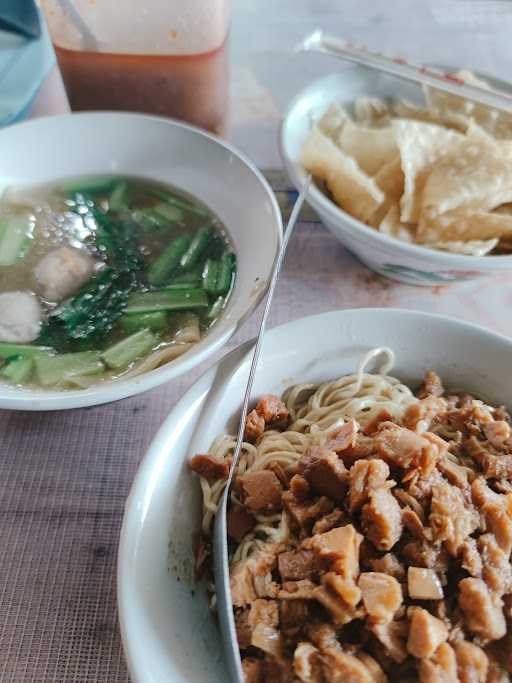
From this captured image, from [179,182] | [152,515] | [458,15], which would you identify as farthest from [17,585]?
[458,15]

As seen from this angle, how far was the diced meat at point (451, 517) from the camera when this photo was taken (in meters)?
0.98

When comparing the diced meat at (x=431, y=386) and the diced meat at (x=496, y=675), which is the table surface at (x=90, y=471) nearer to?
the diced meat at (x=431, y=386)

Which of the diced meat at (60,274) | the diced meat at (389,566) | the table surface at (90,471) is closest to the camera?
the diced meat at (389,566)

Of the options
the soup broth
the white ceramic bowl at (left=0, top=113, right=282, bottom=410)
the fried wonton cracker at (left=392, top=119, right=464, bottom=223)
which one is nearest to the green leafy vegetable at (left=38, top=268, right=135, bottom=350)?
the soup broth

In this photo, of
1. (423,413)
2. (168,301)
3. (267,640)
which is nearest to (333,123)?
(168,301)

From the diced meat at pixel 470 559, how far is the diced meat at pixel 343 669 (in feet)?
0.76

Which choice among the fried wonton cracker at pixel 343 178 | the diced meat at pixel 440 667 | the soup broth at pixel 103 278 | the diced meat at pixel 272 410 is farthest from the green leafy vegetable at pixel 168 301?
the diced meat at pixel 440 667

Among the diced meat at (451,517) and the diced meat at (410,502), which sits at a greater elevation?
the diced meat at (451,517)

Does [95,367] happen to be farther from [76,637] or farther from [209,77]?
[209,77]

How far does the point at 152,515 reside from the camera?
1.03 m

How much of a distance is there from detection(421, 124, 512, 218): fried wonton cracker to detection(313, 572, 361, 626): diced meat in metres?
1.02

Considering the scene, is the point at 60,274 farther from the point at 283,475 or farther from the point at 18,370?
the point at 283,475

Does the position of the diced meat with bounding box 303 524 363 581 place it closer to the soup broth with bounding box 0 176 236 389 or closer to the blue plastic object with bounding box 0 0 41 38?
the soup broth with bounding box 0 176 236 389

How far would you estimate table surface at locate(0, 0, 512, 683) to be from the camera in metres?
1.08
